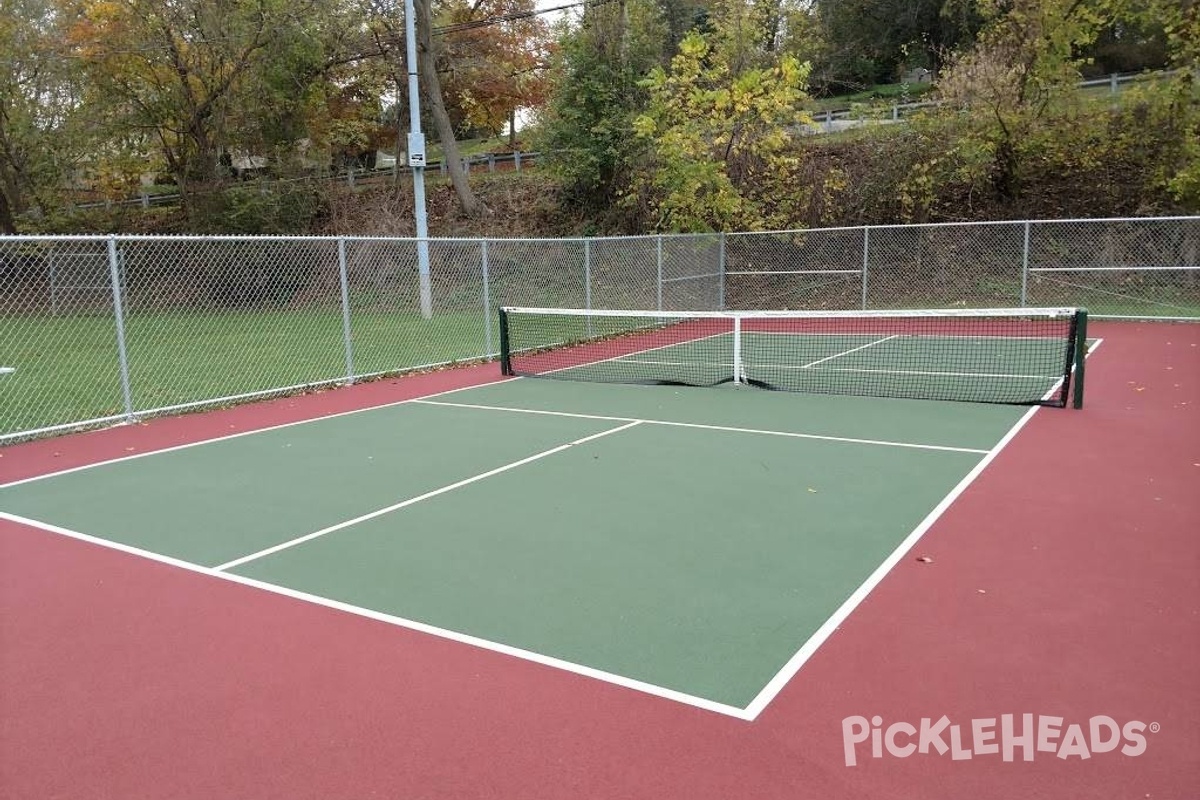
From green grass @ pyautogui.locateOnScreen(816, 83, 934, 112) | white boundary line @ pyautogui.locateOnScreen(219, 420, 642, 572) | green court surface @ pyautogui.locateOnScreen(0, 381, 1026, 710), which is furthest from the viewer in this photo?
green grass @ pyautogui.locateOnScreen(816, 83, 934, 112)

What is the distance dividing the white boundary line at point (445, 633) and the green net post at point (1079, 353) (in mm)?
7199

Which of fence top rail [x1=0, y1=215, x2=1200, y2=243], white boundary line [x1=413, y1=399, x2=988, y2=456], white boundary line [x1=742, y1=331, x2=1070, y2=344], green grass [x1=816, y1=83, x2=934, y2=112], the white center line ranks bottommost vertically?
white boundary line [x1=413, y1=399, x2=988, y2=456]

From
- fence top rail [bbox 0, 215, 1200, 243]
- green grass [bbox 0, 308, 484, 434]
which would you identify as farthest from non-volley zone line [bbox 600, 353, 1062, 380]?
green grass [bbox 0, 308, 484, 434]

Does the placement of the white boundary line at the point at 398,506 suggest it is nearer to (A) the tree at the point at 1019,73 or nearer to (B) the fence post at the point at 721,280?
(B) the fence post at the point at 721,280

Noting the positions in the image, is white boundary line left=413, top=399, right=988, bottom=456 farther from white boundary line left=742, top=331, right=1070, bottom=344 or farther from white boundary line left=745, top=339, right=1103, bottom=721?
white boundary line left=742, top=331, right=1070, bottom=344

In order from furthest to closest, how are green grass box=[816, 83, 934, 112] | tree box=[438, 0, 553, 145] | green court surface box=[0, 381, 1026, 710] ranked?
green grass box=[816, 83, 934, 112]
tree box=[438, 0, 553, 145]
green court surface box=[0, 381, 1026, 710]

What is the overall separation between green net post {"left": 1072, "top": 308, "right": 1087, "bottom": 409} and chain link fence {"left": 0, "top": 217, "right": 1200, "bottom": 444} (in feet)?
26.1

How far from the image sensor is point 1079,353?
8719 millimetres

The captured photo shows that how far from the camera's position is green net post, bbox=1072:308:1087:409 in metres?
8.62

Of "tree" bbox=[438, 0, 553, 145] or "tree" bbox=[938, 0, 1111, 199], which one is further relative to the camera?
"tree" bbox=[438, 0, 553, 145]

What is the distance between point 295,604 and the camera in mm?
4375

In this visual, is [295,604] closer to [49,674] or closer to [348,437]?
[49,674]

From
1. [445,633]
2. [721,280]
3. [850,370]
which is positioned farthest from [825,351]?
[445,633]

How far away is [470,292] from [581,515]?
34.1 feet
